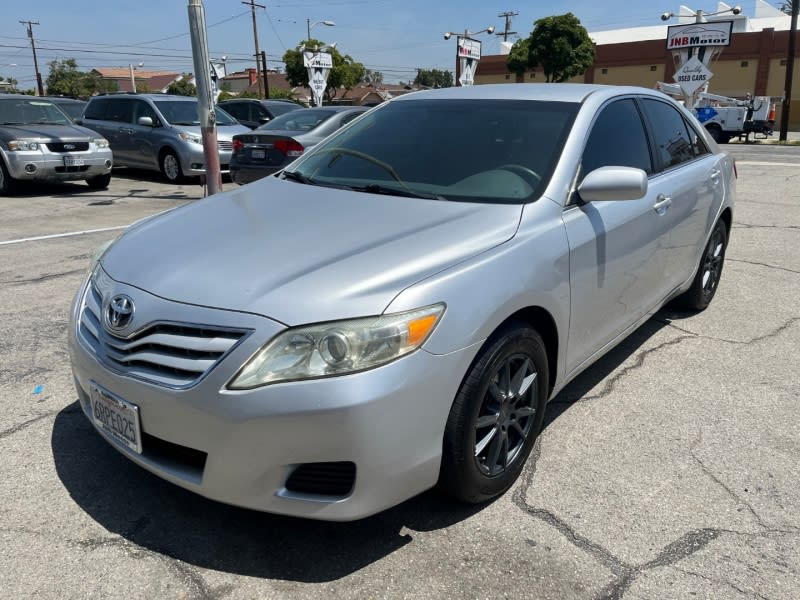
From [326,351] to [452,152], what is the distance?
1618mm

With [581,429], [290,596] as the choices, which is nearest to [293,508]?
[290,596]

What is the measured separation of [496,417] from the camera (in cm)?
262

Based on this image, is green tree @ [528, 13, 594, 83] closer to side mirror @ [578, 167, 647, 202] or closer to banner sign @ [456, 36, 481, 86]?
banner sign @ [456, 36, 481, 86]

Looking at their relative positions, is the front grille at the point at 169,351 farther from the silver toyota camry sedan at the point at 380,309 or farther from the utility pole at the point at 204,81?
the utility pole at the point at 204,81

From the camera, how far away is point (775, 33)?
4525 centimetres

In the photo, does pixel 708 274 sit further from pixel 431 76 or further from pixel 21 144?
pixel 431 76

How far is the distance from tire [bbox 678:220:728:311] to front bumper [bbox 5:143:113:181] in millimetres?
9949

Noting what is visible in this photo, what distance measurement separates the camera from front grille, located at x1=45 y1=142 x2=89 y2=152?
10914mm

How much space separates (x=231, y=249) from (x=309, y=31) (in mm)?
72361

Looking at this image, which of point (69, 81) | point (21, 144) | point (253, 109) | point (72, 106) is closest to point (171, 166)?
point (21, 144)

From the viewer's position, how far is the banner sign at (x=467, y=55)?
20891 mm

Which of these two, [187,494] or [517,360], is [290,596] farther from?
[517,360]

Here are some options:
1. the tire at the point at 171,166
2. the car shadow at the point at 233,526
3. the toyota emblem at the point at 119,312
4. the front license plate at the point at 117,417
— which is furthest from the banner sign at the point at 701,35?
the front license plate at the point at 117,417

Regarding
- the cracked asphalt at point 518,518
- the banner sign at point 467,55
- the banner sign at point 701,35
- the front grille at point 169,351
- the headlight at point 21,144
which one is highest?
the banner sign at point 701,35
